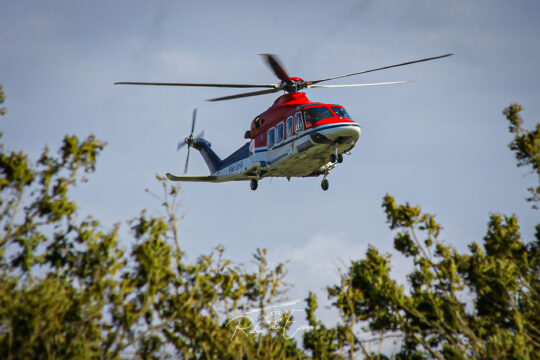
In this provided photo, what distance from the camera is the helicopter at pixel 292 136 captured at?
27.7 meters

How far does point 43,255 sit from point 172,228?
436cm

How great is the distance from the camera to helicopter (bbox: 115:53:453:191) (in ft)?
90.9

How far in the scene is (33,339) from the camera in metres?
17.9

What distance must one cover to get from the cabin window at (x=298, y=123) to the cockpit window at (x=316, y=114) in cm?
39

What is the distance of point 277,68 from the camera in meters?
29.2

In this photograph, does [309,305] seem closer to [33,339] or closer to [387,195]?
[387,195]

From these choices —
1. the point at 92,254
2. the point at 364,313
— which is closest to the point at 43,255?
the point at 92,254

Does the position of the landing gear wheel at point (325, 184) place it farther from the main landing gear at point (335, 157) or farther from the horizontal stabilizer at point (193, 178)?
the horizontal stabilizer at point (193, 178)

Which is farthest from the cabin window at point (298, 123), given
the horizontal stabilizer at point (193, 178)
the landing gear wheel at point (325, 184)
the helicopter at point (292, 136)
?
the horizontal stabilizer at point (193, 178)

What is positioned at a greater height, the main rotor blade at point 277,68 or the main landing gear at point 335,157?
the main rotor blade at point 277,68

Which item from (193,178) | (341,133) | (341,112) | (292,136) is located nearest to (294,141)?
(292,136)

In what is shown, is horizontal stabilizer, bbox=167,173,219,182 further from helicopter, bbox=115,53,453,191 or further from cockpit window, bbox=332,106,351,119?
cockpit window, bbox=332,106,351,119

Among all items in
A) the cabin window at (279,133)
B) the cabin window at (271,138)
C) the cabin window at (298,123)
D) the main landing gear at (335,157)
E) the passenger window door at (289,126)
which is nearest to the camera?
the main landing gear at (335,157)

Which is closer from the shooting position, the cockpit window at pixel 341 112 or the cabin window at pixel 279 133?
the cockpit window at pixel 341 112
